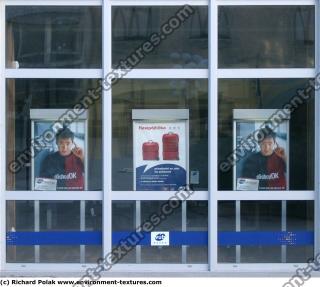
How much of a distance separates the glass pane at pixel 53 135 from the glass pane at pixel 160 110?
0.68 ft

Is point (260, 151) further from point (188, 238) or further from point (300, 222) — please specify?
point (188, 238)

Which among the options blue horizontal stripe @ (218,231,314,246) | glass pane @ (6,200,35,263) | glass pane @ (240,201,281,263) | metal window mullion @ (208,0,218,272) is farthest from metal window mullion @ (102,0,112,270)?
glass pane @ (240,201,281,263)

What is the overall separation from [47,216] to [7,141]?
3.08ft

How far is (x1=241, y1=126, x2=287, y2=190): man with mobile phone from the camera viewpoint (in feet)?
35.2

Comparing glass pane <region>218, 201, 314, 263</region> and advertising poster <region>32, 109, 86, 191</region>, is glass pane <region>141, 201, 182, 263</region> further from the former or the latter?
advertising poster <region>32, 109, 86, 191</region>

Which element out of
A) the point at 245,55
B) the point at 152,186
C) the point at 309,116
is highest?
the point at 245,55

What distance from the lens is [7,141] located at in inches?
422

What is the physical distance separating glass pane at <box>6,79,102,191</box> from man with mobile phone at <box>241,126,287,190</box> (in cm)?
167

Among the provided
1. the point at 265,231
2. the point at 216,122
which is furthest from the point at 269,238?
the point at 216,122

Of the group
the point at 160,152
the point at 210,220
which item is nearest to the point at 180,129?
the point at 160,152

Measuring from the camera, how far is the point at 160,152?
10.7 m

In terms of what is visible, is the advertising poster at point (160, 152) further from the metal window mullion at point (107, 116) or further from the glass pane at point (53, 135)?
the glass pane at point (53, 135)

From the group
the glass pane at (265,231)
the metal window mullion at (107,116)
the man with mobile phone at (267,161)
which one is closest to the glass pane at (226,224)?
the glass pane at (265,231)

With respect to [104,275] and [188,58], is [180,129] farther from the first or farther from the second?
[104,275]
